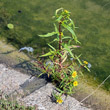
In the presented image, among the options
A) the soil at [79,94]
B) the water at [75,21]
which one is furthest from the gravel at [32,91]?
the water at [75,21]

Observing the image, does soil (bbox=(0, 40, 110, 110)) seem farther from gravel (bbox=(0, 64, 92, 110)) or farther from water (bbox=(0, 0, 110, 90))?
water (bbox=(0, 0, 110, 90))

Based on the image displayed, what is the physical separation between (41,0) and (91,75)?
213 cm

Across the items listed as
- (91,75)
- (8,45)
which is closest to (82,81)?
(91,75)

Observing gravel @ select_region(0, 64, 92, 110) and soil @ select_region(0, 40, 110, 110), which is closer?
gravel @ select_region(0, 64, 92, 110)

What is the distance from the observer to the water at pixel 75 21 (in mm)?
3023

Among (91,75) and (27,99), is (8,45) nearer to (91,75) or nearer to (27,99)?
(27,99)

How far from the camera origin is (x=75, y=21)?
3654mm

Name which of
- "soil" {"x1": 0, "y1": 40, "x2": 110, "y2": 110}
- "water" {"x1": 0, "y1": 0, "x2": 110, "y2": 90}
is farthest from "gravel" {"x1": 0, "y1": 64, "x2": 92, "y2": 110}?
"water" {"x1": 0, "y1": 0, "x2": 110, "y2": 90}

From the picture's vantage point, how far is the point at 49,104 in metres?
2.26

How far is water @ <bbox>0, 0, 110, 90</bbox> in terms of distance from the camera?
302 centimetres

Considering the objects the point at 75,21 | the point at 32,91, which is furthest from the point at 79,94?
the point at 75,21

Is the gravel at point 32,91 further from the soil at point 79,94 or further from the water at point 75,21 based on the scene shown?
the water at point 75,21

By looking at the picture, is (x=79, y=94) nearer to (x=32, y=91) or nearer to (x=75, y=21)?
(x=32, y=91)

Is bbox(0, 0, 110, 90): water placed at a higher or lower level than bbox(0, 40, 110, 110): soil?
higher
